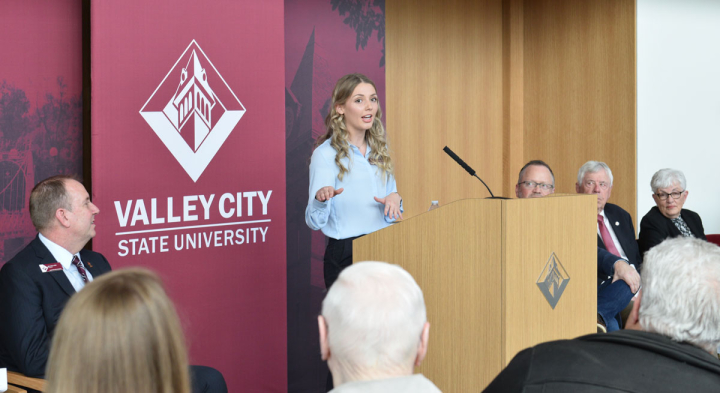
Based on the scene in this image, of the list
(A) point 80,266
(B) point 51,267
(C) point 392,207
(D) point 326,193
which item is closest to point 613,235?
(C) point 392,207

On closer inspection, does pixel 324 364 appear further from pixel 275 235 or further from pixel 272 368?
pixel 275 235

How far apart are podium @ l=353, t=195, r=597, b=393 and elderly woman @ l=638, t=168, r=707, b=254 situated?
7.17 feet

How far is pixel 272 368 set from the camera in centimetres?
397

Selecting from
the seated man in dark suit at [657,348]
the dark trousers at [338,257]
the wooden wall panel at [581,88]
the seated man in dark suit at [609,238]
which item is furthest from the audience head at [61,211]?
the wooden wall panel at [581,88]

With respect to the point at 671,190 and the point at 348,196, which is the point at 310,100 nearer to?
the point at 348,196

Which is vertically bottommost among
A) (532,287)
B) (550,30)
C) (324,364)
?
(324,364)

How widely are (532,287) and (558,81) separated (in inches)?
159

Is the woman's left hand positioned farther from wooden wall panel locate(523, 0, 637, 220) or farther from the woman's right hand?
wooden wall panel locate(523, 0, 637, 220)

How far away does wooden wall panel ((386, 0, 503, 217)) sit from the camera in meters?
5.43

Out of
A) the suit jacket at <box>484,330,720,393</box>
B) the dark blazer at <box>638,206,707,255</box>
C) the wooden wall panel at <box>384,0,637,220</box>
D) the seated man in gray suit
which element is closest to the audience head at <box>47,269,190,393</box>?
the seated man in gray suit

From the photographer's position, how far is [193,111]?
3598mm

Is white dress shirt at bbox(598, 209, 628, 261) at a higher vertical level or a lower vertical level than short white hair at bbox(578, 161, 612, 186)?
lower

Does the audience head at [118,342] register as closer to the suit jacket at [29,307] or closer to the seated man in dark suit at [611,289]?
the suit jacket at [29,307]

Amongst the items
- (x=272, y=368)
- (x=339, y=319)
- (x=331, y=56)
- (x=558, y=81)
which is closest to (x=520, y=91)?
(x=558, y=81)
